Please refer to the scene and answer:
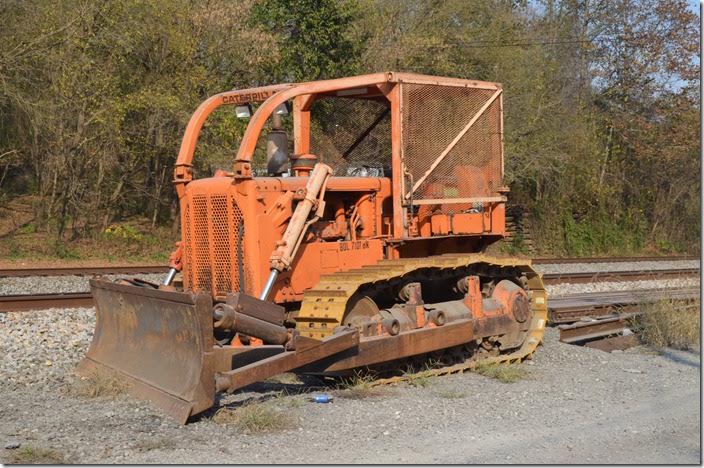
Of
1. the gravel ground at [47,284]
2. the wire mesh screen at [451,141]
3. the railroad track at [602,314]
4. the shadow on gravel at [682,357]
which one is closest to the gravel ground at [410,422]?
the shadow on gravel at [682,357]

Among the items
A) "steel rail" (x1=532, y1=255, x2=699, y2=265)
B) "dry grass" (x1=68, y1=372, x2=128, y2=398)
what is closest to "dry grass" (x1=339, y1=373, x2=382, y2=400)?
"dry grass" (x1=68, y1=372, x2=128, y2=398)

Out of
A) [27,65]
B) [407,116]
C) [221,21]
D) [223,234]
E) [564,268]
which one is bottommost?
[564,268]

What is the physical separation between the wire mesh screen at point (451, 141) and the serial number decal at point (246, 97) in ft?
4.92

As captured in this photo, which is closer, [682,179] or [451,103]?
[451,103]

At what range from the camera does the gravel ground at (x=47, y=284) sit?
48.6 ft

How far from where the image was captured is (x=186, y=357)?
6.93m

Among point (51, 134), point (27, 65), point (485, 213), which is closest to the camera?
point (485, 213)

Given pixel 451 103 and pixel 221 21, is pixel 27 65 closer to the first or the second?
pixel 221 21

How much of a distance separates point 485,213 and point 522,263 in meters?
0.75

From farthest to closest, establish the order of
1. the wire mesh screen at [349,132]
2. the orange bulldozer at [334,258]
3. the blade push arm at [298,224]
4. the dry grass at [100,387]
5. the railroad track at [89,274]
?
the railroad track at [89,274], the wire mesh screen at [349,132], the blade push arm at [298,224], the dry grass at [100,387], the orange bulldozer at [334,258]

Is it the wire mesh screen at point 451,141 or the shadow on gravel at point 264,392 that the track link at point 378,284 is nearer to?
the shadow on gravel at point 264,392

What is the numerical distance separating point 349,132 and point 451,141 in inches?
54.9

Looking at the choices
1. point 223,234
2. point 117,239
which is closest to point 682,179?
point 117,239

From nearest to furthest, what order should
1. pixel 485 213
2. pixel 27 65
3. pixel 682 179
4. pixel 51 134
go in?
pixel 485 213, pixel 27 65, pixel 51 134, pixel 682 179
